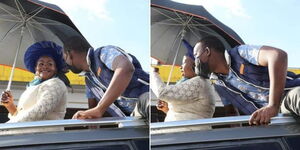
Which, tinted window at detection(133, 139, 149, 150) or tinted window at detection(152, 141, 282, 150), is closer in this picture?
tinted window at detection(152, 141, 282, 150)

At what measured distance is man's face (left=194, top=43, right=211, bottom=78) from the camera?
1.97 metres

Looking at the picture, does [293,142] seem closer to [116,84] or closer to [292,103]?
[292,103]

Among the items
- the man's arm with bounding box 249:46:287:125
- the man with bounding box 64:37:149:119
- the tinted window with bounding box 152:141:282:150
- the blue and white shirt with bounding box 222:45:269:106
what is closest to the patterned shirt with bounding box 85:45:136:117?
the man with bounding box 64:37:149:119

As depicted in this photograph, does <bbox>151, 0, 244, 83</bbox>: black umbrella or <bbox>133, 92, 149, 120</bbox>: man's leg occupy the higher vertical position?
<bbox>151, 0, 244, 83</bbox>: black umbrella

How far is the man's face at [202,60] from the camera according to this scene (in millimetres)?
1968

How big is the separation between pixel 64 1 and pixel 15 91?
438mm

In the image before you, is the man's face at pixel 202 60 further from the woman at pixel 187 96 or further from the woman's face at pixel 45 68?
the woman's face at pixel 45 68

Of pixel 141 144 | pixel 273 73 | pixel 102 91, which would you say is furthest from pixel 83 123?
pixel 273 73

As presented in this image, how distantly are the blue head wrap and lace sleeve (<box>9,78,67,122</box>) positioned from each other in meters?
0.08

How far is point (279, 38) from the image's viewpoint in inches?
76.9

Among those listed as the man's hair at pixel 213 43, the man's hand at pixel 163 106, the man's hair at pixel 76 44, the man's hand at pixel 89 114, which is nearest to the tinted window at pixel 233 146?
the man's hand at pixel 163 106

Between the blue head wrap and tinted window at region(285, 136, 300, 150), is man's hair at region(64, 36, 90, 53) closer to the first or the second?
the blue head wrap

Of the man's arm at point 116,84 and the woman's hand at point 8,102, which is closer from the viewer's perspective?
the woman's hand at point 8,102

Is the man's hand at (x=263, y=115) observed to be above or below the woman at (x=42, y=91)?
below
